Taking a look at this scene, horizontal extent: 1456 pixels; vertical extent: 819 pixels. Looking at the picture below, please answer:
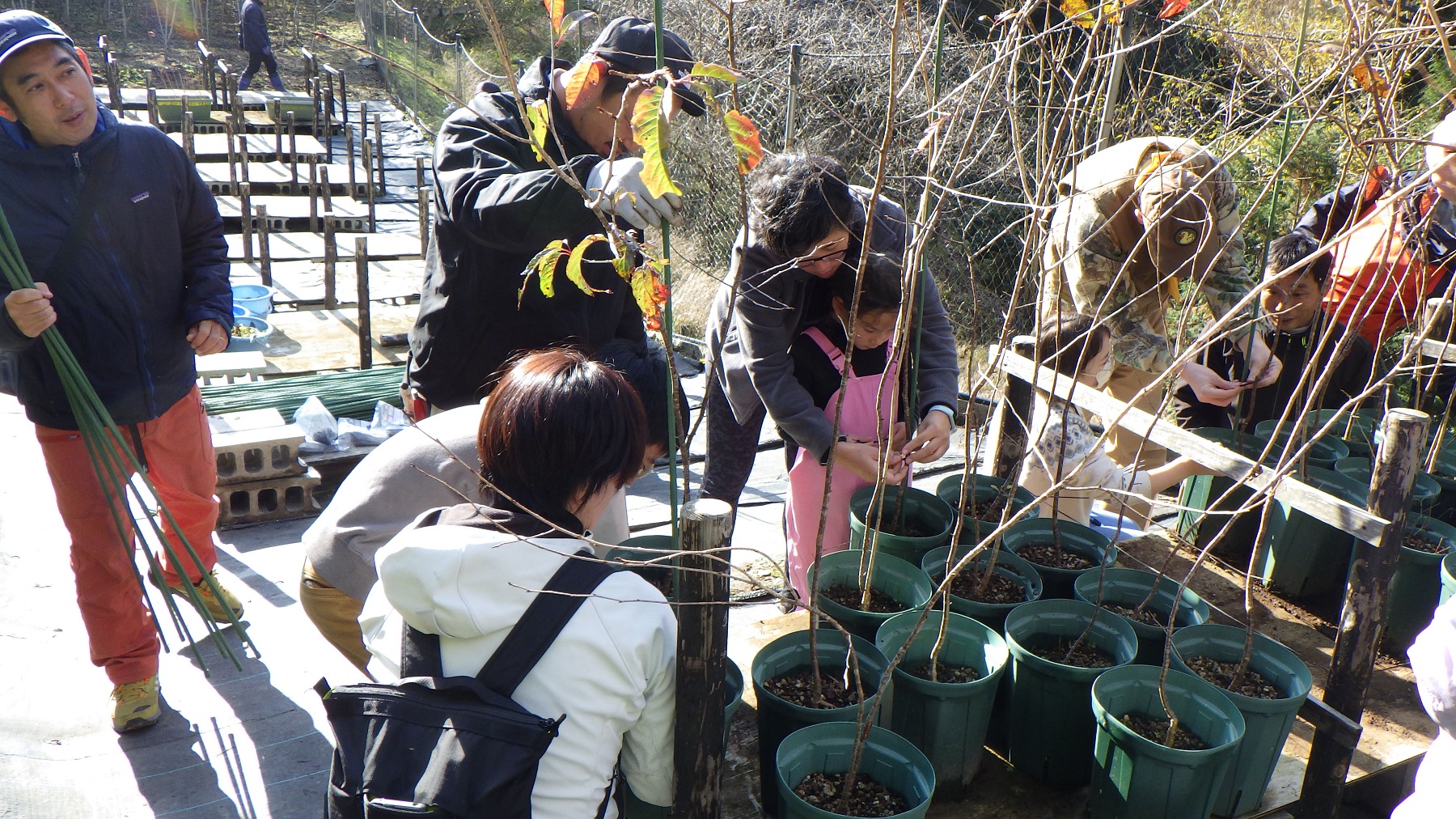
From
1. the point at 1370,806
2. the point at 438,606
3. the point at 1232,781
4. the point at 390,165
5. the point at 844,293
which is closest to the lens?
the point at 438,606

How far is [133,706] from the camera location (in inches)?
99.6

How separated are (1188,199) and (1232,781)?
1.65m

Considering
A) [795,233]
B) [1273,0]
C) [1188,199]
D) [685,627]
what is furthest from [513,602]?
[1273,0]

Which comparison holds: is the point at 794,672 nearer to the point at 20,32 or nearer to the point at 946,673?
the point at 946,673

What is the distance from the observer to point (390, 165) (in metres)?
14.5

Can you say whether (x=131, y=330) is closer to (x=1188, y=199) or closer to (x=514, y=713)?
(x=514, y=713)

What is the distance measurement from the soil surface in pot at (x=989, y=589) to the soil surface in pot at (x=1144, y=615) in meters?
0.20

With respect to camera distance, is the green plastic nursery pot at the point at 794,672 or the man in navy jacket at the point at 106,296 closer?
the green plastic nursery pot at the point at 794,672

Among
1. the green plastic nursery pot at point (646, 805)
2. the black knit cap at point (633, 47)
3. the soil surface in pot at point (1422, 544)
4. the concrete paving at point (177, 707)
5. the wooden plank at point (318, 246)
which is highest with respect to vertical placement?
the black knit cap at point (633, 47)

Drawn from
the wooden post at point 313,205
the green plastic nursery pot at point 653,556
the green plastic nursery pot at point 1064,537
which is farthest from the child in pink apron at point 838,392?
the wooden post at point 313,205

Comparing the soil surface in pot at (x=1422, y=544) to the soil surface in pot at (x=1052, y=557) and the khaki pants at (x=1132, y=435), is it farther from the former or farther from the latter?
the soil surface in pot at (x=1052, y=557)

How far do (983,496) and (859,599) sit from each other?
70cm

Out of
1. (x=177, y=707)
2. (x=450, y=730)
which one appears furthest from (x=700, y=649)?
(x=177, y=707)

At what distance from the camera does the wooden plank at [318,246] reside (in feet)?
33.1
